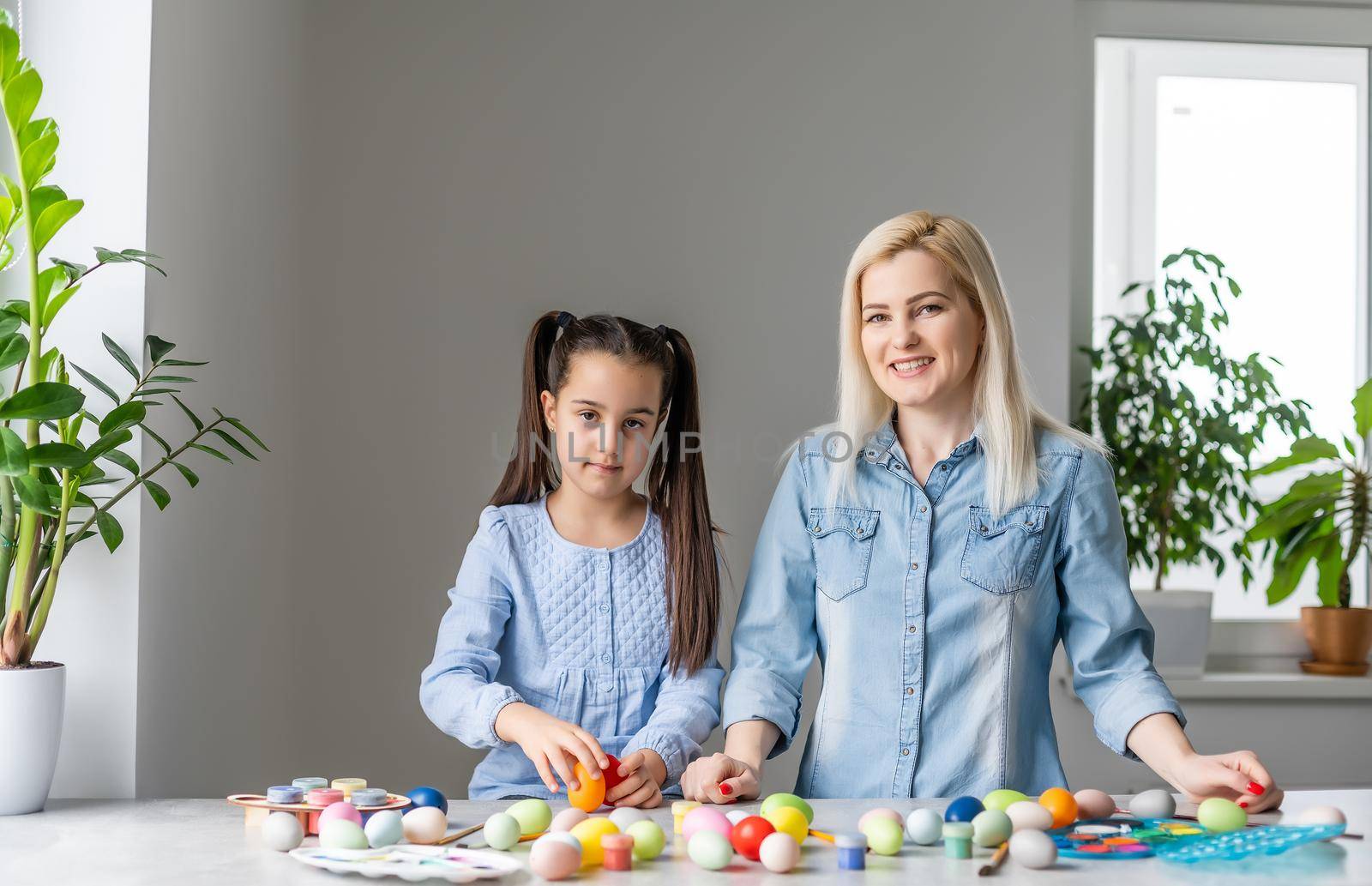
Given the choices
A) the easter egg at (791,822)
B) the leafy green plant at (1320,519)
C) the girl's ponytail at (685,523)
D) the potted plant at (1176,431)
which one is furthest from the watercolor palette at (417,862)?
the leafy green plant at (1320,519)

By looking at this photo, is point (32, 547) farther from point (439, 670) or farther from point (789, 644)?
point (789, 644)

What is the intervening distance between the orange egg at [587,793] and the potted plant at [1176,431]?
1737 millimetres

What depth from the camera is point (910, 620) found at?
134cm

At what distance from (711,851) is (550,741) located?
1.04 feet

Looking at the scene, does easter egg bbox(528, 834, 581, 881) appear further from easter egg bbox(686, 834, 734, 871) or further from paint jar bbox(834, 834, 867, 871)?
paint jar bbox(834, 834, 867, 871)

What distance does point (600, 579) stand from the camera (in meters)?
1.45

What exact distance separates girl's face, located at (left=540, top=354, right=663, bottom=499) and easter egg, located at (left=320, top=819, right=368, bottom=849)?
600 mm

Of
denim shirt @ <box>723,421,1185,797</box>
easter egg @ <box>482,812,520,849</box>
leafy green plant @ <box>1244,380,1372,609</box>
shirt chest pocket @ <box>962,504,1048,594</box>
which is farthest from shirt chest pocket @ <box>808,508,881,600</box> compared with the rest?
leafy green plant @ <box>1244,380,1372,609</box>

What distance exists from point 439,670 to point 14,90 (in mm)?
723

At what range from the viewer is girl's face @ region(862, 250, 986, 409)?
1.33 metres

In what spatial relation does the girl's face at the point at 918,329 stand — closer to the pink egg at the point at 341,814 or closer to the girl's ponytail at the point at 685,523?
the girl's ponytail at the point at 685,523

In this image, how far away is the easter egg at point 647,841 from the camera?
91cm

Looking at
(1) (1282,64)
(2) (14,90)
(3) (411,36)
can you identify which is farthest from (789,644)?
(1) (1282,64)

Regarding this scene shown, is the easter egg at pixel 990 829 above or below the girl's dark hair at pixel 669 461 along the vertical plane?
below
